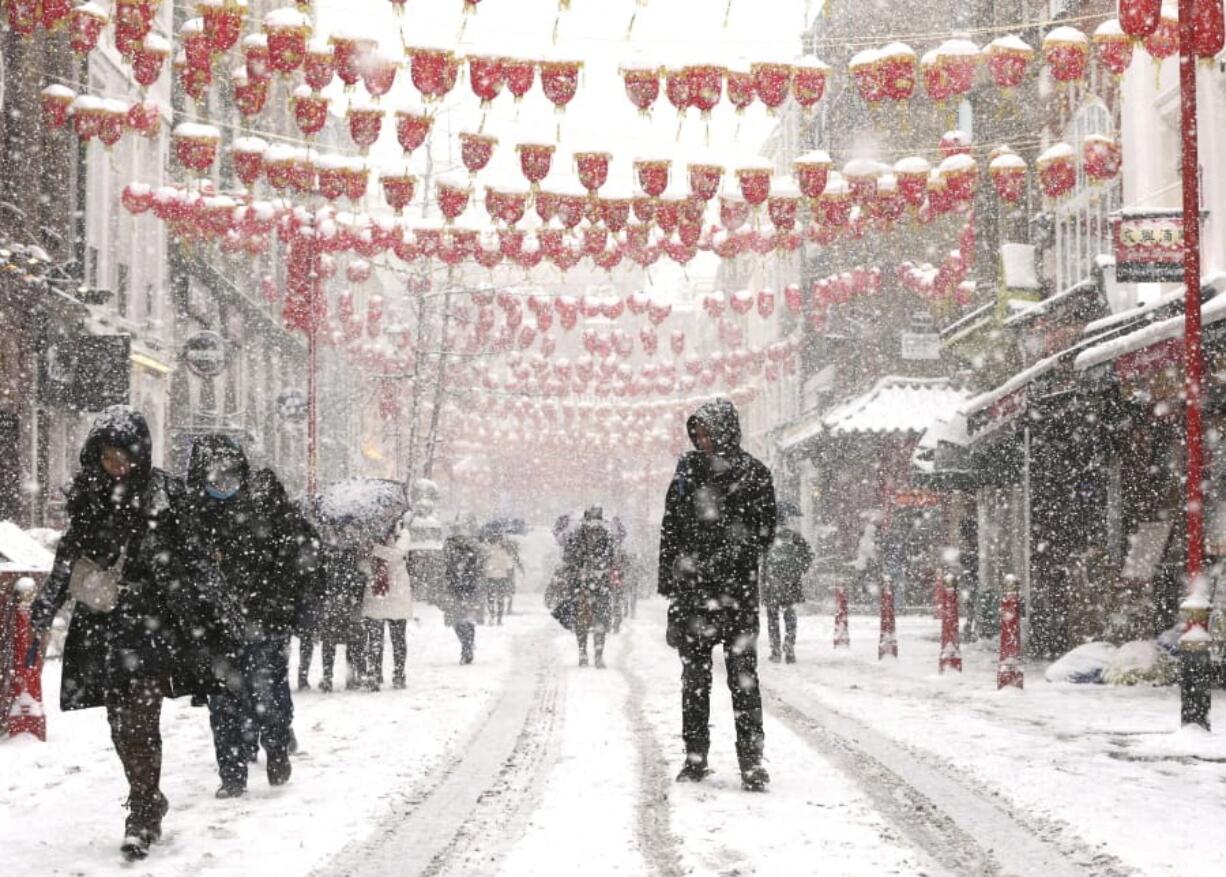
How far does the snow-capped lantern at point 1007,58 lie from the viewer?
1573 centimetres

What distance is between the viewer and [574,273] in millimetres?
99062

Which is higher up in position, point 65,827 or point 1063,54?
point 1063,54

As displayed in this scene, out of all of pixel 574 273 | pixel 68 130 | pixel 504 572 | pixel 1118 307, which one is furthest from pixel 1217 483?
pixel 574 273

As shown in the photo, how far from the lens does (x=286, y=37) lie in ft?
49.2

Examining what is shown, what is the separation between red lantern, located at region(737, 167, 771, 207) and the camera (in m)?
18.0

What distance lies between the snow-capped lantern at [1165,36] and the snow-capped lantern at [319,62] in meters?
8.04

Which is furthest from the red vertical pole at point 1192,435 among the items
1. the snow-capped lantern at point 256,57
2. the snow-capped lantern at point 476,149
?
the snow-capped lantern at point 256,57

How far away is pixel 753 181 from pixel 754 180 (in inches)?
0.7

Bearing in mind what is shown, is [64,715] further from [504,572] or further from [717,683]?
[504,572]

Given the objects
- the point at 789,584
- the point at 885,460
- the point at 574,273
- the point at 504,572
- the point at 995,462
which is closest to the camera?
the point at 789,584

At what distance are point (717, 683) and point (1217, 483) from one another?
16.4 feet

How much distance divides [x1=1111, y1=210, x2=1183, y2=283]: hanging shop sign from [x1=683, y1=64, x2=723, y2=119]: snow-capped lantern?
195 inches

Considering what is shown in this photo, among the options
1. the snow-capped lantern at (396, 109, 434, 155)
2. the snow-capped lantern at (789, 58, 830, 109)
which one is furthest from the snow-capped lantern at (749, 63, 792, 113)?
the snow-capped lantern at (396, 109, 434, 155)

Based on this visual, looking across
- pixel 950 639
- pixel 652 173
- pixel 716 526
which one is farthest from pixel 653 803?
pixel 652 173
